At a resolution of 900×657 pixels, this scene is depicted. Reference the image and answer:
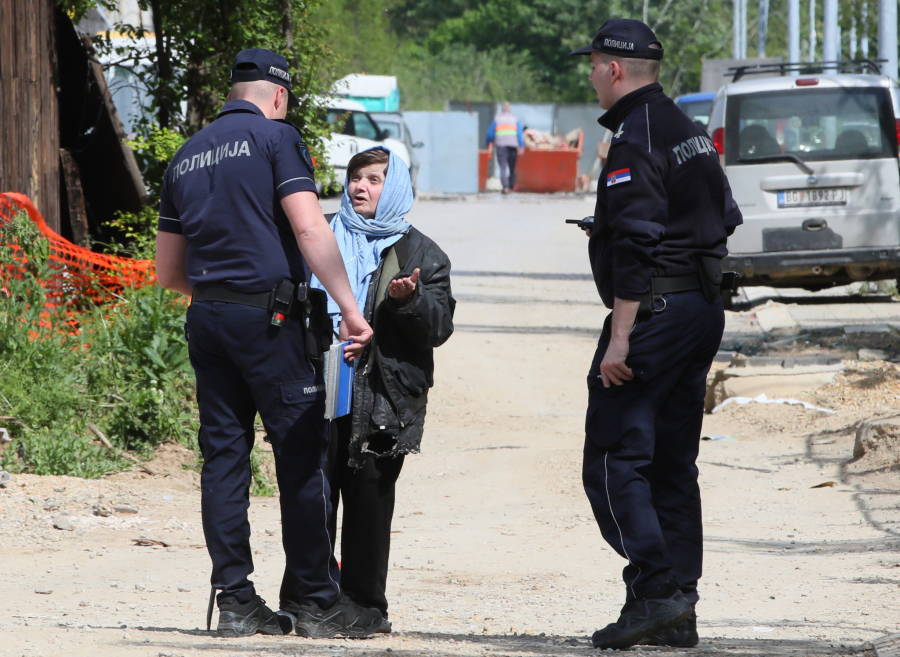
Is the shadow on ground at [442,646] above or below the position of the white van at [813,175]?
below

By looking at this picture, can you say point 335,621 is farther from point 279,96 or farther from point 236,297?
point 279,96

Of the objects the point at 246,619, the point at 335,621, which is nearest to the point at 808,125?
the point at 335,621

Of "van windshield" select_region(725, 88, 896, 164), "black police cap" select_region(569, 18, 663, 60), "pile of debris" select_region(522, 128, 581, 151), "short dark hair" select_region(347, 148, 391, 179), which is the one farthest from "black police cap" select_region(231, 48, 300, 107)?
"pile of debris" select_region(522, 128, 581, 151)

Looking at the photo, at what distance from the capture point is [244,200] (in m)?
3.67

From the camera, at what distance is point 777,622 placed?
417cm

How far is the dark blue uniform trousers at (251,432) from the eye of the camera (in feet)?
12.1

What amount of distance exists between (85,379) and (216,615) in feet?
9.76

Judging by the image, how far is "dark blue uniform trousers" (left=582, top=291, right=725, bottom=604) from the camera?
3588 millimetres

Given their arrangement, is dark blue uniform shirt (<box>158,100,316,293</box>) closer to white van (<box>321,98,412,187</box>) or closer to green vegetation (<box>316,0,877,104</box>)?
white van (<box>321,98,412,187</box>)

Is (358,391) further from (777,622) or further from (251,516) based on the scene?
(251,516)

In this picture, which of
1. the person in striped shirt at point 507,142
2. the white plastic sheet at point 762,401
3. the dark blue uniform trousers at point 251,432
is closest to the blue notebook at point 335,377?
the dark blue uniform trousers at point 251,432

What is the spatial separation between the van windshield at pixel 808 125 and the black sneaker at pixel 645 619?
8107mm

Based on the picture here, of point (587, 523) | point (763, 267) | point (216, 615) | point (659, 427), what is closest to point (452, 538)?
point (587, 523)

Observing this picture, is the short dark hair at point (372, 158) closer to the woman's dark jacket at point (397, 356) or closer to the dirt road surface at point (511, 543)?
the woman's dark jacket at point (397, 356)
